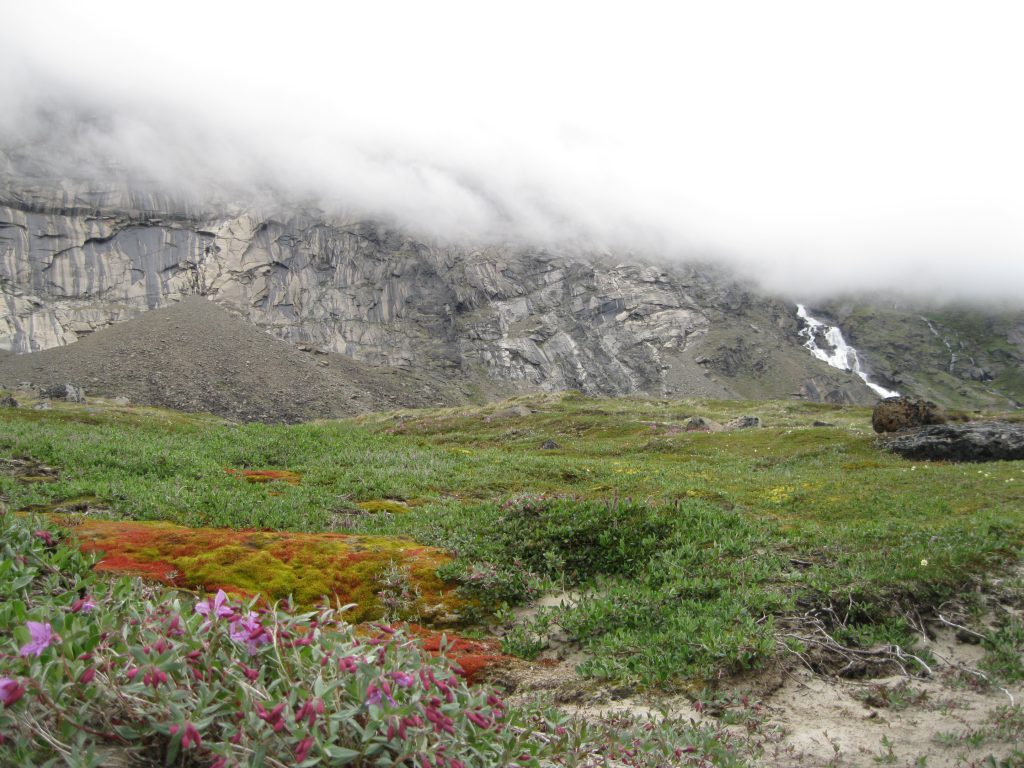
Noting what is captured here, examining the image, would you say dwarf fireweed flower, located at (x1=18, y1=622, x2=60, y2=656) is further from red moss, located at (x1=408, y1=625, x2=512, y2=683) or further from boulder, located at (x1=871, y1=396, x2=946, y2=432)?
boulder, located at (x1=871, y1=396, x2=946, y2=432)

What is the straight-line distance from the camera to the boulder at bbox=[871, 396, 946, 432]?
4269 centimetres

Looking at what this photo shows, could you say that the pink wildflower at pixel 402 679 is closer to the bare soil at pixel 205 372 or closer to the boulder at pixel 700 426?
the boulder at pixel 700 426

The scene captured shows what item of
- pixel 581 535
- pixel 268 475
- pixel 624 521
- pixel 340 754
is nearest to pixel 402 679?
pixel 340 754

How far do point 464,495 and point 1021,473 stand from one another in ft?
71.1

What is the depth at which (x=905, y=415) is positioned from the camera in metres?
43.6

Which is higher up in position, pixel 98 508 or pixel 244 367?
pixel 98 508

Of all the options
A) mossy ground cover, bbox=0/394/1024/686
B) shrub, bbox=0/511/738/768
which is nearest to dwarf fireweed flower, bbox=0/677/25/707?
shrub, bbox=0/511/738/768

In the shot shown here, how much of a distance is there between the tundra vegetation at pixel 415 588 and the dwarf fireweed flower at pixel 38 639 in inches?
0.4

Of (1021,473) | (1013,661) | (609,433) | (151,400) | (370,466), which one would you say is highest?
(1013,661)

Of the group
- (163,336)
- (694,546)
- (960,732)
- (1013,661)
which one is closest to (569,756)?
(960,732)

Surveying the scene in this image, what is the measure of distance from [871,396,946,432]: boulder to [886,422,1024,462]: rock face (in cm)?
626

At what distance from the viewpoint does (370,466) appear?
22406mm

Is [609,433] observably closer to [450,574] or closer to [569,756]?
[450,574]

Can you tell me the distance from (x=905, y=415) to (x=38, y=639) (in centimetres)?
5095
